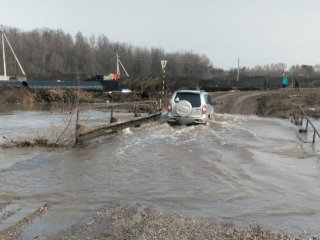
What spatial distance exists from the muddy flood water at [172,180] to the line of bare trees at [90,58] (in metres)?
107

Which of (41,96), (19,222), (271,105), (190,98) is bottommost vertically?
(19,222)

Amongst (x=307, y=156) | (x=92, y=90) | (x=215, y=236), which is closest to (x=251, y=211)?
(x=215, y=236)

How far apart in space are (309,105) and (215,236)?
28425mm

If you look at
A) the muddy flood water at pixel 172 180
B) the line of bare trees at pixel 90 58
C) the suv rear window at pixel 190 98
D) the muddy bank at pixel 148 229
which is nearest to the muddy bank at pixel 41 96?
the suv rear window at pixel 190 98

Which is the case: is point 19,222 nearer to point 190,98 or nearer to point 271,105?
point 190,98

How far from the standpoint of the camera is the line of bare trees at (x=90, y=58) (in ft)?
411

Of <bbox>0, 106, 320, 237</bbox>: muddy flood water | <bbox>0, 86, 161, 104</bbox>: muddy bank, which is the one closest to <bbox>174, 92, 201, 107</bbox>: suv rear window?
<bbox>0, 106, 320, 237</bbox>: muddy flood water

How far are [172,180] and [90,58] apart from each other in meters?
125

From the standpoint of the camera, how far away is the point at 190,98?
19.3m

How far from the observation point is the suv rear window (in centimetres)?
1922

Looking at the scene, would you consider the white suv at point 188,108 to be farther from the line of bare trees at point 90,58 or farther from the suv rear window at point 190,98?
the line of bare trees at point 90,58

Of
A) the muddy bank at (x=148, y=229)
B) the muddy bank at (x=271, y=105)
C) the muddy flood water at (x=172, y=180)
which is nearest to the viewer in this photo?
the muddy bank at (x=148, y=229)

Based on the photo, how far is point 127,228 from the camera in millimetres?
6227

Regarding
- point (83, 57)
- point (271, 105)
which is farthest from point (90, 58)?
point (271, 105)
